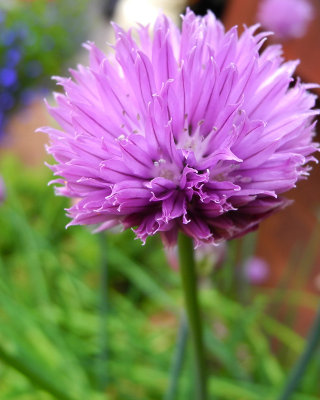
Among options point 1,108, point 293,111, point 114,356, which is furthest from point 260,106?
point 1,108

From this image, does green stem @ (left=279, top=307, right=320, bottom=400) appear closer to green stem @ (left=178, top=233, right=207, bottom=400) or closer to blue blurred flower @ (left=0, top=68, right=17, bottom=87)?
green stem @ (left=178, top=233, right=207, bottom=400)

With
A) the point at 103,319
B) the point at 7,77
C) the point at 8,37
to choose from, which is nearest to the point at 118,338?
the point at 103,319

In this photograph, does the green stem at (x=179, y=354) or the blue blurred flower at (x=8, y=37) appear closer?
the green stem at (x=179, y=354)

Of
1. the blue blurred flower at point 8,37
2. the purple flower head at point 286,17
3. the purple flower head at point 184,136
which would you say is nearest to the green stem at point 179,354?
the purple flower head at point 184,136

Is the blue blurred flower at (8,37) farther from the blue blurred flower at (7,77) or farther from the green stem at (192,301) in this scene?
the green stem at (192,301)

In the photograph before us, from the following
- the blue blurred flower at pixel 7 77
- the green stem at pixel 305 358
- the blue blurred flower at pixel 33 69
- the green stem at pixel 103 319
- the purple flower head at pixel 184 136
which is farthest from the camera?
the blue blurred flower at pixel 33 69

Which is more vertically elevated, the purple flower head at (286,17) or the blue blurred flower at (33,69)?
the blue blurred flower at (33,69)

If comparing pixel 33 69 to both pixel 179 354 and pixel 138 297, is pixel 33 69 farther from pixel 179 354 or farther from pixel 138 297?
pixel 179 354

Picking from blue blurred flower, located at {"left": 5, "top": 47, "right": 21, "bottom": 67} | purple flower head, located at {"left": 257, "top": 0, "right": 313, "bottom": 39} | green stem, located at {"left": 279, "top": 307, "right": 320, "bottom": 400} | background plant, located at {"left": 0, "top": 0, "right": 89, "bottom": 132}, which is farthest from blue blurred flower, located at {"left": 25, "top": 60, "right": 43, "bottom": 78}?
green stem, located at {"left": 279, "top": 307, "right": 320, "bottom": 400}
